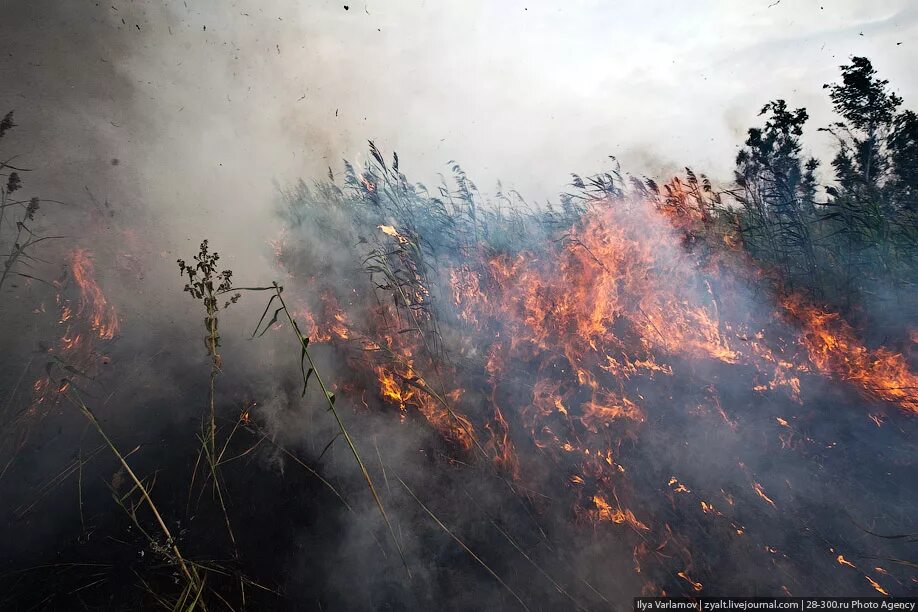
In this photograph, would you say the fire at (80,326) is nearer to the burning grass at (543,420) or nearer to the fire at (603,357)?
the burning grass at (543,420)

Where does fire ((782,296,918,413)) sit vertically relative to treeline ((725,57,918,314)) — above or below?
below

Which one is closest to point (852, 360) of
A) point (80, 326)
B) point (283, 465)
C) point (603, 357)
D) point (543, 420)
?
point (603, 357)

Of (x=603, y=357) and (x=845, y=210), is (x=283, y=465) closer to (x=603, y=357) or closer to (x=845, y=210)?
(x=603, y=357)

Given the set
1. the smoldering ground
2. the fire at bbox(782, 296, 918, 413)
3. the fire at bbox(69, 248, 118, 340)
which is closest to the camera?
the smoldering ground

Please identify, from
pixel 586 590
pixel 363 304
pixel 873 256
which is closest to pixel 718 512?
pixel 586 590

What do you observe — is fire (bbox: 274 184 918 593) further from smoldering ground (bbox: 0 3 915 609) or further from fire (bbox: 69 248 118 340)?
fire (bbox: 69 248 118 340)

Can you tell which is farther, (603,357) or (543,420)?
(603,357)

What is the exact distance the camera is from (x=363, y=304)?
3998mm

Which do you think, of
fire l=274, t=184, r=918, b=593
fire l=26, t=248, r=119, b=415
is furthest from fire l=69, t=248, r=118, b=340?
fire l=274, t=184, r=918, b=593

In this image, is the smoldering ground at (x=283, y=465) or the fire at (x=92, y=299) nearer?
the smoldering ground at (x=283, y=465)

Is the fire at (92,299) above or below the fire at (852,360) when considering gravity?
above

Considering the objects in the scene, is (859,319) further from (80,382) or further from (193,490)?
(80,382)

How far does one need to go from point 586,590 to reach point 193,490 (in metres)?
2.50

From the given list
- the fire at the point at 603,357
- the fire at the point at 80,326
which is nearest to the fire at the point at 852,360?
the fire at the point at 603,357
